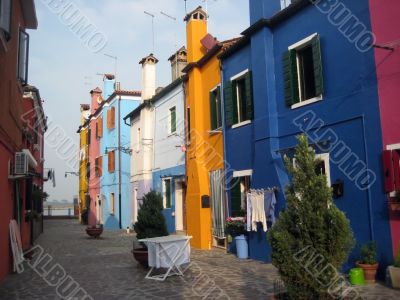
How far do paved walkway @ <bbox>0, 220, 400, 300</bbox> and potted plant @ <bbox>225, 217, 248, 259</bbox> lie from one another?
291 millimetres

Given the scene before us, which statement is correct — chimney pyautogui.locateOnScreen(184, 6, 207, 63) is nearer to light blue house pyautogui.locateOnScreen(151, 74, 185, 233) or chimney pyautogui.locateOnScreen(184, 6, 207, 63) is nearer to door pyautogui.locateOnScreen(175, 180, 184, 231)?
light blue house pyautogui.locateOnScreen(151, 74, 185, 233)

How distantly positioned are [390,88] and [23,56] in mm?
8442

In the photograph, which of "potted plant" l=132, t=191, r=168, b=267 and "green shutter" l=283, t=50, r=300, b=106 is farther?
"potted plant" l=132, t=191, r=168, b=267

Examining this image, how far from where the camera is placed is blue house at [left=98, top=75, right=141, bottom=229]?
25.7 m

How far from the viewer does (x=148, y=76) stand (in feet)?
72.1

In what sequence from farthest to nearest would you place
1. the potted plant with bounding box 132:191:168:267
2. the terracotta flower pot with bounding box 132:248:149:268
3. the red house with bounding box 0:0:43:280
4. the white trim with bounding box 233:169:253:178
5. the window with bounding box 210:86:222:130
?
the window with bounding box 210:86:222:130 < the white trim with bounding box 233:169:253:178 < the potted plant with bounding box 132:191:168:267 < the terracotta flower pot with bounding box 132:248:149:268 < the red house with bounding box 0:0:43:280

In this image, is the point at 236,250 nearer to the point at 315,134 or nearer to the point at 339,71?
the point at 315,134

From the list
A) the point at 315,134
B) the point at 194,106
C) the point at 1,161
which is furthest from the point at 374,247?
the point at 194,106

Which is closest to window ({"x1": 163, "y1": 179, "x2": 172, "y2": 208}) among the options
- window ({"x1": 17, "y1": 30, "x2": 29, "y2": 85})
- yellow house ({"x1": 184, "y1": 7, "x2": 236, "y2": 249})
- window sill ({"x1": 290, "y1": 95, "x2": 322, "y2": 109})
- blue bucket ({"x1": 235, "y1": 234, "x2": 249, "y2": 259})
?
yellow house ({"x1": 184, "y1": 7, "x2": 236, "y2": 249})

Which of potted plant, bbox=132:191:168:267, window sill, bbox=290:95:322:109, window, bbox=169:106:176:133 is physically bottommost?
potted plant, bbox=132:191:168:267

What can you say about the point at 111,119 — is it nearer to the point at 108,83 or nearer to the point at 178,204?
the point at 108,83

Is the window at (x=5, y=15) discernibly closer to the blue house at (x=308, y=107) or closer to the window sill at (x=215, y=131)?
the blue house at (x=308, y=107)

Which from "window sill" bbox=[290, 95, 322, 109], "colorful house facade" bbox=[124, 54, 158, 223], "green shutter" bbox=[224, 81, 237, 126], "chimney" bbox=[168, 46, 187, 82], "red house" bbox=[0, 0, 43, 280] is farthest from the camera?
"colorful house facade" bbox=[124, 54, 158, 223]

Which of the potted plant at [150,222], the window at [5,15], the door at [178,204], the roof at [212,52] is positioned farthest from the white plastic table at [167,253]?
the door at [178,204]
